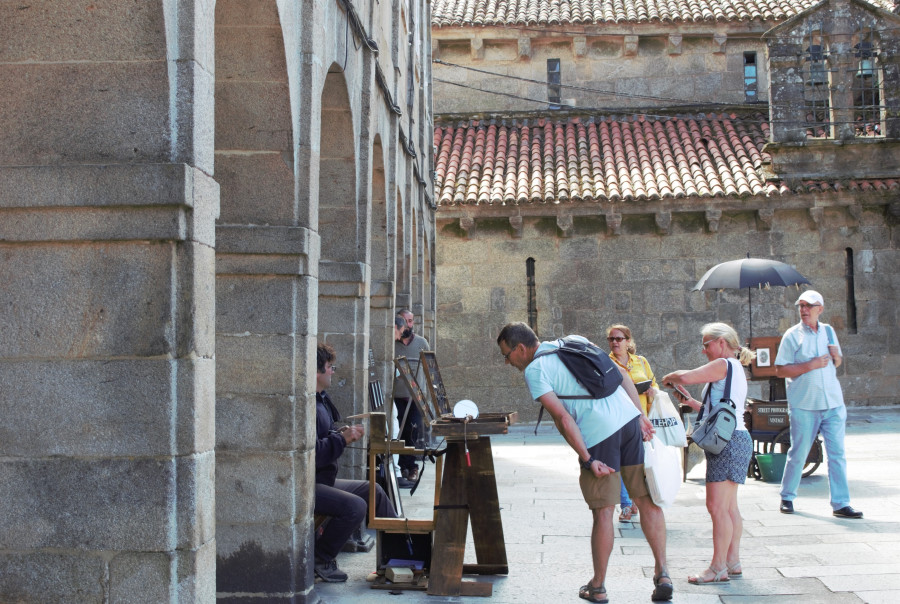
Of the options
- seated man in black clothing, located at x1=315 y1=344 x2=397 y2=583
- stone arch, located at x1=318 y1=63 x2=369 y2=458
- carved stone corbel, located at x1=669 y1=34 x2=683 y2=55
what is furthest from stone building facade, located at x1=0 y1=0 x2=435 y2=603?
carved stone corbel, located at x1=669 y1=34 x2=683 y2=55

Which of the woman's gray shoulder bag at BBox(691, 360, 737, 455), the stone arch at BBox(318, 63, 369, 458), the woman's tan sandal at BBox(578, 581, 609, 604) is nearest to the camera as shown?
the woman's tan sandal at BBox(578, 581, 609, 604)

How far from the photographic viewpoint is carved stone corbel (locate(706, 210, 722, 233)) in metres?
17.0

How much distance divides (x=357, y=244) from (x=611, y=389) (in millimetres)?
2644

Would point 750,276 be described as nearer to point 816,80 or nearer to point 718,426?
point 718,426

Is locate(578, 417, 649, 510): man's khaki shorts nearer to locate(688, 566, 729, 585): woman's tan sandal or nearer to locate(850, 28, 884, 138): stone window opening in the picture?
locate(688, 566, 729, 585): woman's tan sandal

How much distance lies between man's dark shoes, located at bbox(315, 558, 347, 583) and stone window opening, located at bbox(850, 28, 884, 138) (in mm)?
14981

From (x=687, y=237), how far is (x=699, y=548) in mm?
11036

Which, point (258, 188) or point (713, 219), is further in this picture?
point (713, 219)

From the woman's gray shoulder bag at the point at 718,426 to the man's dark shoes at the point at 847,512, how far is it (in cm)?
271

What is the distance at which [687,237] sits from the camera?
17422 millimetres

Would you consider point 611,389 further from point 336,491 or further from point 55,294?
point 55,294

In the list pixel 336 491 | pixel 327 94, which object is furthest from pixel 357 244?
pixel 336 491

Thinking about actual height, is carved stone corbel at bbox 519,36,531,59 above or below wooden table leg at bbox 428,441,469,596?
above

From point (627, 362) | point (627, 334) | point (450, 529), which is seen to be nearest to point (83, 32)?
point (450, 529)
